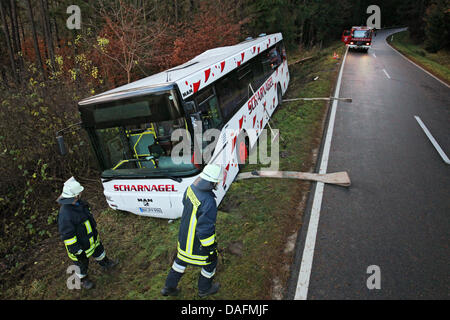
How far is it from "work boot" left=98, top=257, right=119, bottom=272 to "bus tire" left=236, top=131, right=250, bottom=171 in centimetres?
354

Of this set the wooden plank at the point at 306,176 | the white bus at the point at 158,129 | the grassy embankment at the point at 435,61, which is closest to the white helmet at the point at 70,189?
the white bus at the point at 158,129

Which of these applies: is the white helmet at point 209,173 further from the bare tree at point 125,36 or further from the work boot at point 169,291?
the bare tree at point 125,36

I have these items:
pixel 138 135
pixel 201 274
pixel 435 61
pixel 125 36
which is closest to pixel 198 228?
pixel 201 274

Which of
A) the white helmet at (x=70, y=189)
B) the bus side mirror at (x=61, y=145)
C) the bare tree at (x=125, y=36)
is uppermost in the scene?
the bare tree at (x=125, y=36)

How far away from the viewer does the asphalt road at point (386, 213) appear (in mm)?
3764

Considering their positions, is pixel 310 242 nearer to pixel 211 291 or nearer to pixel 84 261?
pixel 211 291

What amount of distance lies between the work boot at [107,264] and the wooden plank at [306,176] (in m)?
3.27

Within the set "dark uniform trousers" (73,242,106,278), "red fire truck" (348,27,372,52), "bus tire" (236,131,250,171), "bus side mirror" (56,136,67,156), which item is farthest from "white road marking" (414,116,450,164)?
"red fire truck" (348,27,372,52)

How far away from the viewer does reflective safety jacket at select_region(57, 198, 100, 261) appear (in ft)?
13.3

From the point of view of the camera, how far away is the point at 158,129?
5621 mm

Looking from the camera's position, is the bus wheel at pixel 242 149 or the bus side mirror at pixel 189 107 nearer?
the bus side mirror at pixel 189 107

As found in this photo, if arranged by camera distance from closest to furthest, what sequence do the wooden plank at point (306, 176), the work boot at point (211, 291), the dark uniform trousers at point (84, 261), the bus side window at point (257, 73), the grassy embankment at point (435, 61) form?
the work boot at point (211, 291) → the dark uniform trousers at point (84, 261) → the wooden plank at point (306, 176) → the bus side window at point (257, 73) → the grassy embankment at point (435, 61)
